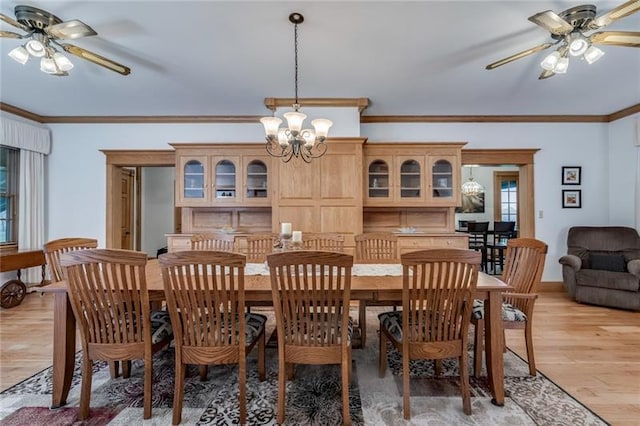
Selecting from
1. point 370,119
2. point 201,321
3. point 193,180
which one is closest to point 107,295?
point 201,321

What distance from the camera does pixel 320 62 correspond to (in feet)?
10.3

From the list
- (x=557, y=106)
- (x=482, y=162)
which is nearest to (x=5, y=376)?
(x=482, y=162)

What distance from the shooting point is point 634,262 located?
3.75 m

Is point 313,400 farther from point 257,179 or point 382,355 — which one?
point 257,179

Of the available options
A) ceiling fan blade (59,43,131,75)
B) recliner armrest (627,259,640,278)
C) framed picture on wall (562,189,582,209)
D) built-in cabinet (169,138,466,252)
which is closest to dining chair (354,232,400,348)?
built-in cabinet (169,138,466,252)

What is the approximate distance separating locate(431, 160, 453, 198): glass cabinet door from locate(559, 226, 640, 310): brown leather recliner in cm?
178

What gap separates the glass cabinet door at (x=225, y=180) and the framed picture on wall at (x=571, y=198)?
4945 millimetres

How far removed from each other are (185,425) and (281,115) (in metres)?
3.53

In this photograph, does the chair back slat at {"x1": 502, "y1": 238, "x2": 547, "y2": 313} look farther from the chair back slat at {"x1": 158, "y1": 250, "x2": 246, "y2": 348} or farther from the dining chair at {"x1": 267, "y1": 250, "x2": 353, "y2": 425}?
the chair back slat at {"x1": 158, "y1": 250, "x2": 246, "y2": 348}

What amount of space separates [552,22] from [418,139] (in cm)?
274

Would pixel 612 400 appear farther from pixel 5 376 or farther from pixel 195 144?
pixel 195 144

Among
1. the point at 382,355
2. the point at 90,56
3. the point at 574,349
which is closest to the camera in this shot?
the point at 382,355

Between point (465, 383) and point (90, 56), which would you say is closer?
point (465, 383)

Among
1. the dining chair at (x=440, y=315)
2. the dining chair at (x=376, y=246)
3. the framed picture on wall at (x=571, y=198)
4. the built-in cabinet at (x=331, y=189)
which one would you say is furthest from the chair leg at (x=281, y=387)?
the framed picture on wall at (x=571, y=198)
